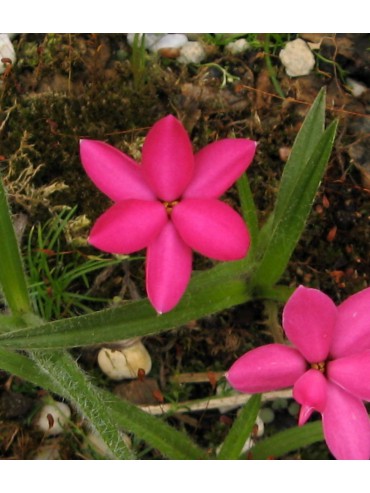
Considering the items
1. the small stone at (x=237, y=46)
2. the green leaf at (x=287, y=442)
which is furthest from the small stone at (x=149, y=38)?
the green leaf at (x=287, y=442)

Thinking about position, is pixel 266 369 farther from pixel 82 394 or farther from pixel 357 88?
pixel 357 88

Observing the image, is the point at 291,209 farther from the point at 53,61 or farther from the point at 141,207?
the point at 53,61

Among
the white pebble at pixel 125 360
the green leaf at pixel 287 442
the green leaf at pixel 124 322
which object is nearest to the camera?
the green leaf at pixel 124 322

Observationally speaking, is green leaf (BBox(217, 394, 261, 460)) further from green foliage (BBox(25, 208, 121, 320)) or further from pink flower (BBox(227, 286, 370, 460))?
green foliage (BBox(25, 208, 121, 320))

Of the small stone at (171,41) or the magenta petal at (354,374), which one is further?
the small stone at (171,41)

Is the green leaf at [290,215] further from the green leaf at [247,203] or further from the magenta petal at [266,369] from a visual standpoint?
the magenta petal at [266,369]

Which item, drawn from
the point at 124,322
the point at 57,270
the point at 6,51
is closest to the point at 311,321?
the point at 124,322
